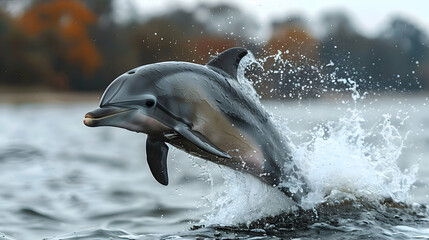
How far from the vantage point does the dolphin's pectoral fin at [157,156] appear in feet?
19.8

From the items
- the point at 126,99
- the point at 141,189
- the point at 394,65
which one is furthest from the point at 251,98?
the point at 394,65

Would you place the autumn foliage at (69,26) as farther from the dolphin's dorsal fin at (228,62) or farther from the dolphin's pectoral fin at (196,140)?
the dolphin's pectoral fin at (196,140)

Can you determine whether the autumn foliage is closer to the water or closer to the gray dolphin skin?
the water

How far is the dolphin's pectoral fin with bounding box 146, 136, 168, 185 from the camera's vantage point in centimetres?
604

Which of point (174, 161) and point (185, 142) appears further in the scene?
point (174, 161)

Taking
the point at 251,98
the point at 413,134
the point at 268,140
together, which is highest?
the point at 413,134

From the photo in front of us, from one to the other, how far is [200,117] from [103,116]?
105cm

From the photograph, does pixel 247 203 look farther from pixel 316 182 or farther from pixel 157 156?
pixel 157 156

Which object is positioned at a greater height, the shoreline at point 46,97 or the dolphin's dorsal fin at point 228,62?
the shoreline at point 46,97

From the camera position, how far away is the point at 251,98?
22.8ft

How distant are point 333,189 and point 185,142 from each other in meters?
2.83

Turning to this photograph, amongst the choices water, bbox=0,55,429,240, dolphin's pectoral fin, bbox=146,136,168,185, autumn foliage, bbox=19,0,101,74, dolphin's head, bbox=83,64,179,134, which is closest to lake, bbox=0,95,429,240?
water, bbox=0,55,429,240

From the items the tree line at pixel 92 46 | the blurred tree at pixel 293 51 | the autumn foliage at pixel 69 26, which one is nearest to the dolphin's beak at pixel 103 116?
the blurred tree at pixel 293 51

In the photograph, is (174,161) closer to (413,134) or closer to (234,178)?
(234,178)
